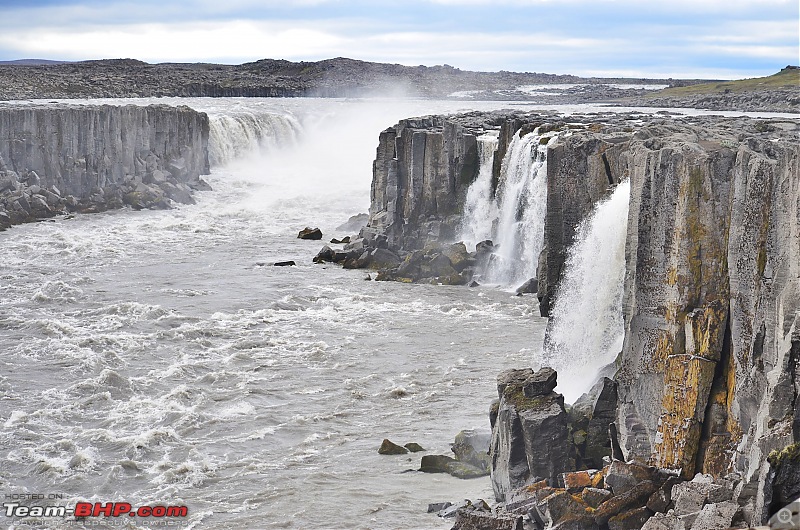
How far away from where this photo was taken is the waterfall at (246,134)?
74469mm

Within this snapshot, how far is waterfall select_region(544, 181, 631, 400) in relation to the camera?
24516 mm

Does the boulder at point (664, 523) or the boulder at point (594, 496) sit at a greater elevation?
the boulder at point (664, 523)

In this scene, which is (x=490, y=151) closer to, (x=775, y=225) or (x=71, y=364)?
(x=71, y=364)

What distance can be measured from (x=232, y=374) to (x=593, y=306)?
10.3m

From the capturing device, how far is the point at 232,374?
2983cm

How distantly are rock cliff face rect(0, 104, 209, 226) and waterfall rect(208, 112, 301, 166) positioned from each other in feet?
17.7

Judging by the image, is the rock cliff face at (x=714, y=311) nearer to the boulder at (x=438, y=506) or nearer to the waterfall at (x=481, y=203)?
the boulder at (x=438, y=506)

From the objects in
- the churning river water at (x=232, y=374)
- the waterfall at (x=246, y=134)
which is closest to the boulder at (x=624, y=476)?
the churning river water at (x=232, y=374)

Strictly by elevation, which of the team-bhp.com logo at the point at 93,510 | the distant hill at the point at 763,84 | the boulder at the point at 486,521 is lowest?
the team-bhp.com logo at the point at 93,510

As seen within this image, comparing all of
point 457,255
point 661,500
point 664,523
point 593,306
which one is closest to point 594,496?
point 661,500

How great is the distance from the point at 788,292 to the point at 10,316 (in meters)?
27.6

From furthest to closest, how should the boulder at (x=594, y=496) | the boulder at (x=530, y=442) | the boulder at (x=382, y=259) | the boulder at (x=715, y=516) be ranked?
the boulder at (x=382, y=259)
the boulder at (x=530, y=442)
the boulder at (x=594, y=496)
the boulder at (x=715, y=516)

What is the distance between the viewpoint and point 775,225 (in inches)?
664

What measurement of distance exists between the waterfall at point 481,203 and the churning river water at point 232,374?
5.04m
